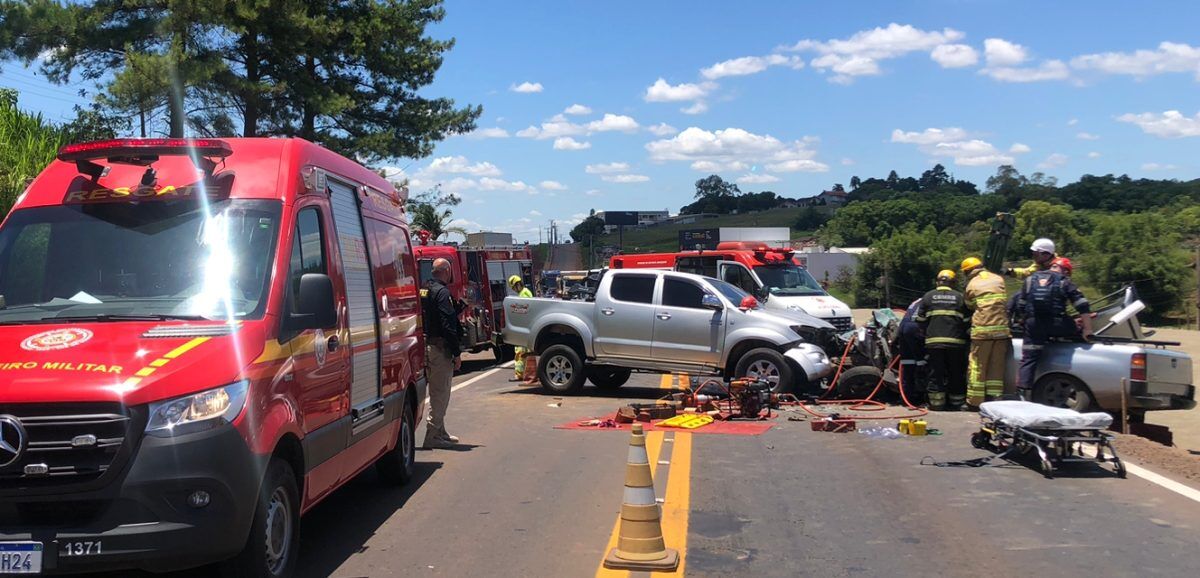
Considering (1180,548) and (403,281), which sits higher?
(403,281)

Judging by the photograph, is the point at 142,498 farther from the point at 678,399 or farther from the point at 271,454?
the point at 678,399

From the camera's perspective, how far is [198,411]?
4.40 m

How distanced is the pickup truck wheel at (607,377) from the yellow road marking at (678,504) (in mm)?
5294

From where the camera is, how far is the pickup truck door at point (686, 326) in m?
13.8

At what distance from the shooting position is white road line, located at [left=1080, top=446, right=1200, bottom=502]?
7500 mm

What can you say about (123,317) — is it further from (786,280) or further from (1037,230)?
(1037,230)

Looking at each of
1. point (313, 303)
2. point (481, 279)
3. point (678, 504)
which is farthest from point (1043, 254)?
point (481, 279)

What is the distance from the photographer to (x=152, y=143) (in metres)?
5.66

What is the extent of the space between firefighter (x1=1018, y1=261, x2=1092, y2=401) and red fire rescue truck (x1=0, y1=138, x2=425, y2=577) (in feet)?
25.5

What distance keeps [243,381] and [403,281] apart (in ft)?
12.2

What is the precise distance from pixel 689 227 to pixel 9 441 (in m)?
131

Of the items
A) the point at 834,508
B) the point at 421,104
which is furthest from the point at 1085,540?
the point at 421,104

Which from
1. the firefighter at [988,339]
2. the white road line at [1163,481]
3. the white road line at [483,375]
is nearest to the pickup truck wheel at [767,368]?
the firefighter at [988,339]

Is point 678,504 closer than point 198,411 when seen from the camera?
No
